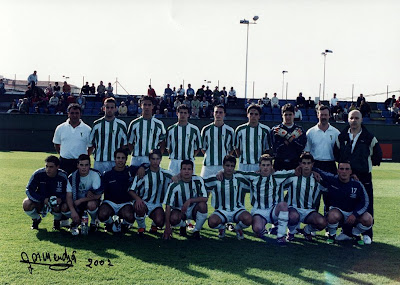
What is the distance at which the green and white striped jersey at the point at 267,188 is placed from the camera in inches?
225

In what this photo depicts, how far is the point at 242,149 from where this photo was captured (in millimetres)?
6559

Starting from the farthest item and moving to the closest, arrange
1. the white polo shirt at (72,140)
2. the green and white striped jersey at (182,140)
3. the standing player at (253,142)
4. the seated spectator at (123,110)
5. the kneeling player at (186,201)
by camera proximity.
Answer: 1. the seated spectator at (123,110)
2. the green and white striped jersey at (182,140)
3. the standing player at (253,142)
4. the white polo shirt at (72,140)
5. the kneeling player at (186,201)

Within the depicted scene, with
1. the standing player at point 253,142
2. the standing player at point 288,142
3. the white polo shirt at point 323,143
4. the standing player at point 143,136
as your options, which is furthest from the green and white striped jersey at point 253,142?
the standing player at point 143,136

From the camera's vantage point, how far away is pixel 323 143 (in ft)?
19.8

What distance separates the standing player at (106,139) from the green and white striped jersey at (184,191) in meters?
A: 1.15

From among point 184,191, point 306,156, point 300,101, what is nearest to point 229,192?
point 184,191

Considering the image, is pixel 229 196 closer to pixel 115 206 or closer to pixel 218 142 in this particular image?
pixel 218 142

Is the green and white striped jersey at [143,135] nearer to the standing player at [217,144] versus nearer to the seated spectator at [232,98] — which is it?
the standing player at [217,144]

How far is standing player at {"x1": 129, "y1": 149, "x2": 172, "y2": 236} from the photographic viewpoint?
5719 mm

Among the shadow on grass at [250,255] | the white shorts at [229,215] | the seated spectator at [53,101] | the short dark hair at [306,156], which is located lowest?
the shadow on grass at [250,255]

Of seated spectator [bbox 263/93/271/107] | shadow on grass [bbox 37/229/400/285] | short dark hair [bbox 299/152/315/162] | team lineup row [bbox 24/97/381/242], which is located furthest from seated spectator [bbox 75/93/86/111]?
short dark hair [bbox 299/152/315/162]

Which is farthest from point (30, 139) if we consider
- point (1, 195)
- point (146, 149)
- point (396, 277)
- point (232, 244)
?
point (396, 277)
